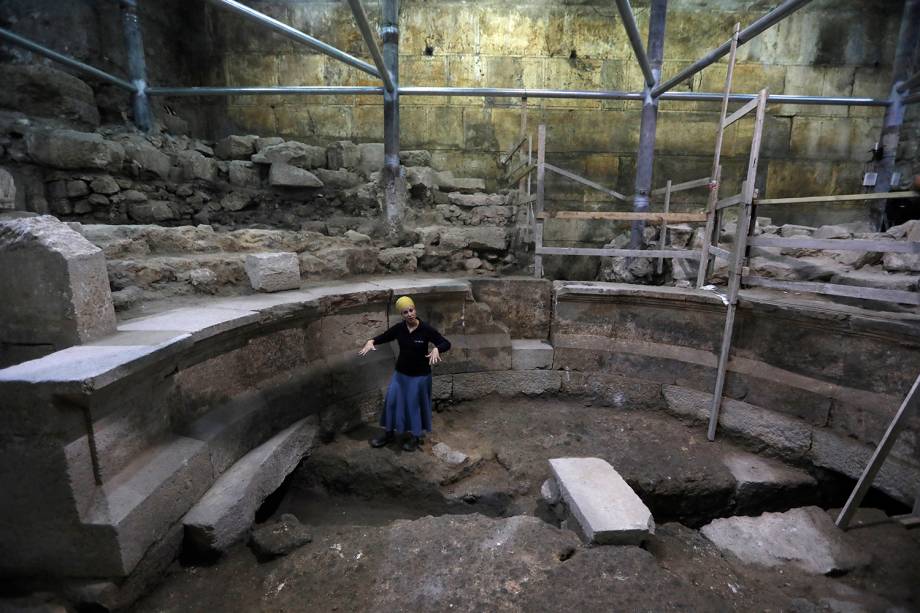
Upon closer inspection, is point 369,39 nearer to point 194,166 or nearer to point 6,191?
point 194,166

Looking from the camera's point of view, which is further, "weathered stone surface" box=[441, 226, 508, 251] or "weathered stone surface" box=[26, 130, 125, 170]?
"weathered stone surface" box=[441, 226, 508, 251]

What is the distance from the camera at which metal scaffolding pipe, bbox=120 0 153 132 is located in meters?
5.72

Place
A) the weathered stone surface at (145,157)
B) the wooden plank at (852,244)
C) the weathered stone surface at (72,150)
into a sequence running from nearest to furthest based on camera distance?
the wooden plank at (852,244)
the weathered stone surface at (72,150)
the weathered stone surface at (145,157)

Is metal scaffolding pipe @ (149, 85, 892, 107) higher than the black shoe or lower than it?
higher

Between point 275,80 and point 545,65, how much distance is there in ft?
15.8

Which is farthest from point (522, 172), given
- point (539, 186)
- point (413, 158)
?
point (413, 158)

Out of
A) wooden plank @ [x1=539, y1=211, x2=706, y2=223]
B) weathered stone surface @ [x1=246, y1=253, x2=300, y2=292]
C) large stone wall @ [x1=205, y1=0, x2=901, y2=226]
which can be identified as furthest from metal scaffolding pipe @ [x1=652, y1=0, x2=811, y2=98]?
weathered stone surface @ [x1=246, y1=253, x2=300, y2=292]

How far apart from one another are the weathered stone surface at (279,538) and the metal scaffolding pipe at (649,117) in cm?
532

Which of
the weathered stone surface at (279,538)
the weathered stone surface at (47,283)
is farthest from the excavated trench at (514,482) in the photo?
the weathered stone surface at (47,283)

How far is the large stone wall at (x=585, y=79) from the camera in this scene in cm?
725

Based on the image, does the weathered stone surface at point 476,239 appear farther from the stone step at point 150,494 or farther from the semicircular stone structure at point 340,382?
the stone step at point 150,494

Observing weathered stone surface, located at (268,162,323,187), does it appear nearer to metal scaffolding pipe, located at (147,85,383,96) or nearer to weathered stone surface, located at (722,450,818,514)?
metal scaffolding pipe, located at (147,85,383,96)

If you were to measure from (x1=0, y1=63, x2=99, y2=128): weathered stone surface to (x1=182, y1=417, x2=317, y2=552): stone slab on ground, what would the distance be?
4839 mm

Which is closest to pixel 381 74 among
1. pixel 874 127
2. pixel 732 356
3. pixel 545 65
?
pixel 545 65
